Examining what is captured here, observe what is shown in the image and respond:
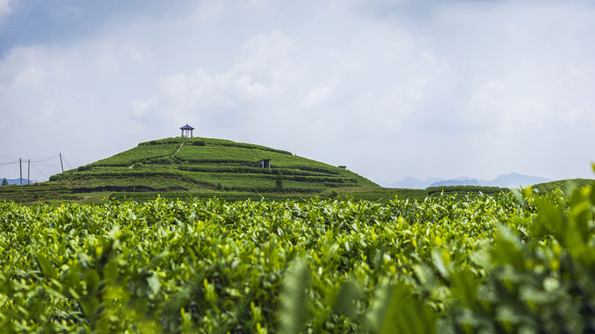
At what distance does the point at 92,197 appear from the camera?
5241 centimetres

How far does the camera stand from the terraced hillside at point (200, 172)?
202ft

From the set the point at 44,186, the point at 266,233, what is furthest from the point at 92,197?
the point at 266,233

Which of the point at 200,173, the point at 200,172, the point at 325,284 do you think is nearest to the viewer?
the point at 325,284

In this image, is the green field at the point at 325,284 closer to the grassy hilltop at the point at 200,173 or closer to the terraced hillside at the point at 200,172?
the grassy hilltop at the point at 200,173

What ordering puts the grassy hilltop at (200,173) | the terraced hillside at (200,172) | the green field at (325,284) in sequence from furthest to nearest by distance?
the terraced hillside at (200,172) → the grassy hilltop at (200,173) → the green field at (325,284)

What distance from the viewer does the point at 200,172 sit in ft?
232

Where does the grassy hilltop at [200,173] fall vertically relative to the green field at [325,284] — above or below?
above

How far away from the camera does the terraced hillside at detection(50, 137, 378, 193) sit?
202ft

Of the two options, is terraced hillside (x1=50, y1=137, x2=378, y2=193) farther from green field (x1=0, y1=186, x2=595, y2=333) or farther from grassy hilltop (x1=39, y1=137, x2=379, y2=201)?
green field (x1=0, y1=186, x2=595, y2=333)

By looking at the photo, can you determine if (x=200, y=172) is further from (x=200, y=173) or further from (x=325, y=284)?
(x=325, y=284)

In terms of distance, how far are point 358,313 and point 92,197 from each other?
58.7 metres

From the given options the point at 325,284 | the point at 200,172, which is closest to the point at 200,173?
the point at 200,172

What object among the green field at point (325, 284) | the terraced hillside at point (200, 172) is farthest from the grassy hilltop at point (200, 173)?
the green field at point (325, 284)

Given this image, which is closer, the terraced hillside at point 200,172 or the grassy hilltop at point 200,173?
the grassy hilltop at point 200,173
